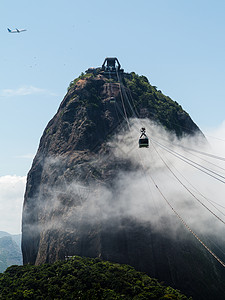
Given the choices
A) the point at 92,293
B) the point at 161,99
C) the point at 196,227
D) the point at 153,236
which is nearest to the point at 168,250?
the point at 153,236

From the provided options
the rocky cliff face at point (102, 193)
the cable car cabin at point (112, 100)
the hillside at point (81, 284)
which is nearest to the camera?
the hillside at point (81, 284)

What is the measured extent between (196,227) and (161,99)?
158 ft

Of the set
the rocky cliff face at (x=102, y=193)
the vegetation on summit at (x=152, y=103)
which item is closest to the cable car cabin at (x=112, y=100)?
the rocky cliff face at (x=102, y=193)

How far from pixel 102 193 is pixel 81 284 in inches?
1347

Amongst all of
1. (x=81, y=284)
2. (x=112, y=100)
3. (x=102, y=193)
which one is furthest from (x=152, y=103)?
(x=81, y=284)

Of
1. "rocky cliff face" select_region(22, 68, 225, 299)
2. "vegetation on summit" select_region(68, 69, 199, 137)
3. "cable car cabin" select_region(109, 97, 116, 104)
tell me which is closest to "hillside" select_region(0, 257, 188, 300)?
"rocky cliff face" select_region(22, 68, 225, 299)

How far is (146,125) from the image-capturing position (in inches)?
4208

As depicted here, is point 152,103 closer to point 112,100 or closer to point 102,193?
point 112,100

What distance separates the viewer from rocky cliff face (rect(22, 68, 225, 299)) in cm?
7938

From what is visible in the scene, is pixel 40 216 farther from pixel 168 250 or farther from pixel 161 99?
pixel 161 99

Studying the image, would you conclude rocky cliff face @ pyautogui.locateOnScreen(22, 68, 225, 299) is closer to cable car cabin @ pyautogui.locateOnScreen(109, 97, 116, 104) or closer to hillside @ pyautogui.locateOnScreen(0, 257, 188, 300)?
cable car cabin @ pyautogui.locateOnScreen(109, 97, 116, 104)

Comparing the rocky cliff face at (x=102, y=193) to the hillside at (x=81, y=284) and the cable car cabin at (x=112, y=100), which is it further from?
the hillside at (x=81, y=284)

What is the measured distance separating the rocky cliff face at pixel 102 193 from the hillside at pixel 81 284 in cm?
1464

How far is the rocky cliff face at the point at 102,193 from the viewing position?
79.4 meters
